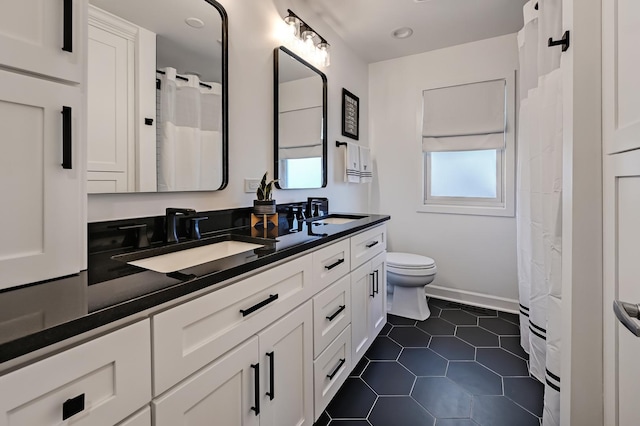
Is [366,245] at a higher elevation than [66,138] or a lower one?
lower

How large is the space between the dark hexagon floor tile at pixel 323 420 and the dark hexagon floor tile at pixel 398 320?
1.14 m

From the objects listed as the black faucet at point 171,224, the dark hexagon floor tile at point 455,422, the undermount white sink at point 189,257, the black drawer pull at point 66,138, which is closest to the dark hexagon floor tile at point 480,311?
the dark hexagon floor tile at point 455,422

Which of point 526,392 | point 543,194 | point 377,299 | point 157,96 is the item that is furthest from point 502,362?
point 157,96

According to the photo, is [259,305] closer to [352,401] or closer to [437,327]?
[352,401]

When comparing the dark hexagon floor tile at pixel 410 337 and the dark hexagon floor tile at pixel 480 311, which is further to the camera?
the dark hexagon floor tile at pixel 480 311

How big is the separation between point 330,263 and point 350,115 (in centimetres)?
179

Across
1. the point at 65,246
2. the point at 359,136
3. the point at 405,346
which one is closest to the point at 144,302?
the point at 65,246

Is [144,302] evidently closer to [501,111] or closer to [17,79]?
[17,79]

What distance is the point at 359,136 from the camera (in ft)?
10.1

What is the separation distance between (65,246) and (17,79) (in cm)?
39

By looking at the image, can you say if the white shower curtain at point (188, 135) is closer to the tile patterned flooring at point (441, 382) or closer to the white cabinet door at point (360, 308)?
the white cabinet door at point (360, 308)

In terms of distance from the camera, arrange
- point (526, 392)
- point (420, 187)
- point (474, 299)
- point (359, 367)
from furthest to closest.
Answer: point (420, 187) < point (474, 299) < point (359, 367) < point (526, 392)

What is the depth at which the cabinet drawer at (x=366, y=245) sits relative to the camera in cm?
176

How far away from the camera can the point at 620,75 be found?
0.87 m
